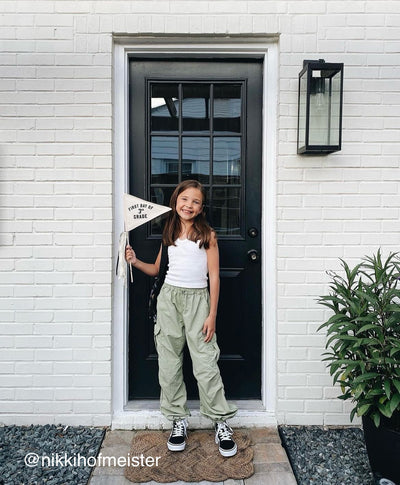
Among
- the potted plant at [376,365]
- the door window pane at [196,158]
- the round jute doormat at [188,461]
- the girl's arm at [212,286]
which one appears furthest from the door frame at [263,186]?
the potted plant at [376,365]

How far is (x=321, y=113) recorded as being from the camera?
9.32 feet

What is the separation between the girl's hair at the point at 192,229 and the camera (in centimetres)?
275

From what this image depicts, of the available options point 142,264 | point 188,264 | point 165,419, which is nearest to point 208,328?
point 188,264

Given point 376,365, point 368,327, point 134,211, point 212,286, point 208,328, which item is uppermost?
point 134,211

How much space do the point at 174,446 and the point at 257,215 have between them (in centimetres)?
162

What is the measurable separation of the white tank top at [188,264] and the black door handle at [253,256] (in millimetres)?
465

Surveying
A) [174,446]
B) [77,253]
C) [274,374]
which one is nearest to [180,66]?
[77,253]

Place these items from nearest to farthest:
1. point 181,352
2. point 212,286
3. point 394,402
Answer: point 394,402
point 212,286
point 181,352

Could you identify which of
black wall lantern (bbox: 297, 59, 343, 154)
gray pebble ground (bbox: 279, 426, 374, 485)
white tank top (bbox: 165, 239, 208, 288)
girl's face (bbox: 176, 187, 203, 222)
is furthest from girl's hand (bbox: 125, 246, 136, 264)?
gray pebble ground (bbox: 279, 426, 374, 485)

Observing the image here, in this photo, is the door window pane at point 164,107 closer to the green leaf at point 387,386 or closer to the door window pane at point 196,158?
the door window pane at point 196,158

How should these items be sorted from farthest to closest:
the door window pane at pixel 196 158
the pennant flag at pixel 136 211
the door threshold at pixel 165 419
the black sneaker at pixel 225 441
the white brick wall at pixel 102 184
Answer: the door window pane at pixel 196 158
the door threshold at pixel 165 419
the white brick wall at pixel 102 184
the pennant flag at pixel 136 211
the black sneaker at pixel 225 441

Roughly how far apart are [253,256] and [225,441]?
1.21m

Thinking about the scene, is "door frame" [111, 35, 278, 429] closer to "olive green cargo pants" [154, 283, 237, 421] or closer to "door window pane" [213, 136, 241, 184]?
"door window pane" [213, 136, 241, 184]

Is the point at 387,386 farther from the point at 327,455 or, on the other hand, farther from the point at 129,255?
the point at 129,255
